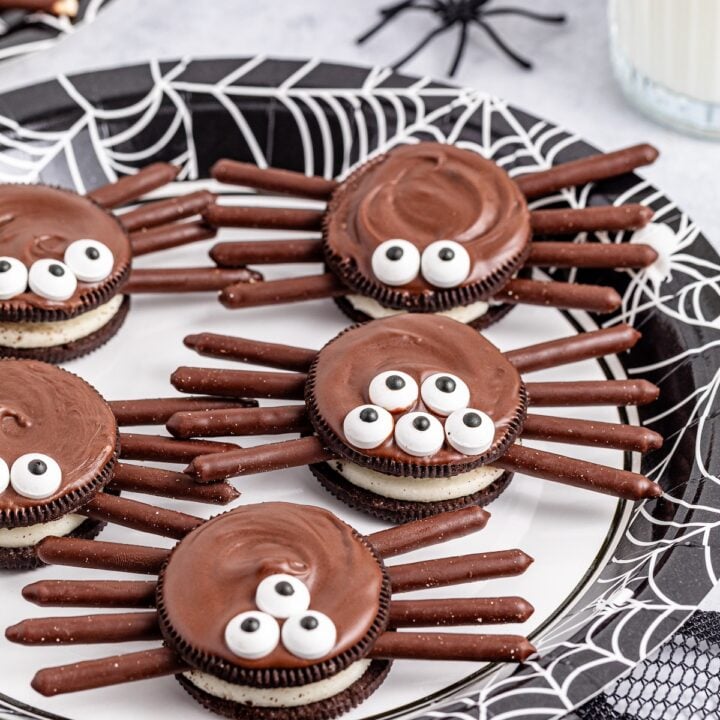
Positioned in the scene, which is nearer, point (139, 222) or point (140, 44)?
point (139, 222)

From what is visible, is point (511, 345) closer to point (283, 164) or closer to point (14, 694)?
point (283, 164)

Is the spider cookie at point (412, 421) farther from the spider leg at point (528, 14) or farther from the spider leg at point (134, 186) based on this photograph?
the spider leg at point (528, 14)

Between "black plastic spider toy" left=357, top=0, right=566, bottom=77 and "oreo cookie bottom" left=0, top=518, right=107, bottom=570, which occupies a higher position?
"black plastic spider toy" left=357, top=0, right=566, bottom=77

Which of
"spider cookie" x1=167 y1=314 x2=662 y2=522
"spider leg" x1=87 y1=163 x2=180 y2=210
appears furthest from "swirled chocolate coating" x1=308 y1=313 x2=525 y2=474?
"spider leg" x1=87 y1=163 x2=180 y2=210

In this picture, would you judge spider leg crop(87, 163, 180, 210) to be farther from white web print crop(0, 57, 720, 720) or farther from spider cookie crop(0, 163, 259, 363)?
white web print crop(0, 57, 720, 720)

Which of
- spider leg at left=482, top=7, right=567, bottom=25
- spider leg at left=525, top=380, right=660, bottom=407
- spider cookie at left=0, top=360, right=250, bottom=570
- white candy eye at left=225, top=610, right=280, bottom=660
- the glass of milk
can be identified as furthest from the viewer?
spider leg at left=482, top=7, right=567, bottom=25

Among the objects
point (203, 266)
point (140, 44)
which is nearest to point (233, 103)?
point (203, 266)
